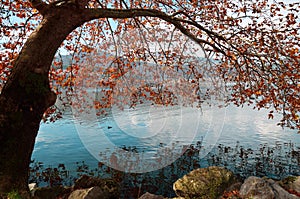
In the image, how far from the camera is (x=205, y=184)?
24.1 ft

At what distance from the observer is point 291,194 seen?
20.4ft

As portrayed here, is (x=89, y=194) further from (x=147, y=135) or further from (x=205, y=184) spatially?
(x=147, y=135)

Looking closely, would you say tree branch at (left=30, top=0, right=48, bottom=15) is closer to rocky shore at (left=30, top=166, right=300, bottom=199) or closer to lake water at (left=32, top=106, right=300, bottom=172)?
rocky shore at (left=30, top=166, right=300, bottom=199)

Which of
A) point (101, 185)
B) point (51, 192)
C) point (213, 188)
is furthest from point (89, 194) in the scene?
point (213, 188)

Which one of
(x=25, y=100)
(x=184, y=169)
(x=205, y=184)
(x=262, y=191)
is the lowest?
(x=184, y=169)

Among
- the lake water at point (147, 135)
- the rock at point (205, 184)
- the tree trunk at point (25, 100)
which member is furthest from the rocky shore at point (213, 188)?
the lake water at point (147, 135)

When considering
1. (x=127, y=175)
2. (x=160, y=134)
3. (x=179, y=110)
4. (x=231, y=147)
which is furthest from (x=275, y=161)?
(x=179, y=110)

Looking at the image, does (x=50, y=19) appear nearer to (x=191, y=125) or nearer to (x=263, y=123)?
(x=191, y=125)

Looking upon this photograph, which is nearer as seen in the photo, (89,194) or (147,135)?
(89,194)

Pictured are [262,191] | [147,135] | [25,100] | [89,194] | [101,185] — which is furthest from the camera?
[147,135]

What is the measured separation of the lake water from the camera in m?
17.7

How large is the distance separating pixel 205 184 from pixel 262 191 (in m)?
1.76

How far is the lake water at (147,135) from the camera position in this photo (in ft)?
58.0

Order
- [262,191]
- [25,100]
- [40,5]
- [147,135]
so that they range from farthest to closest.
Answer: [147,135]
[262,191]
[40,5]
[25,100]
